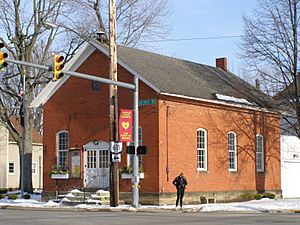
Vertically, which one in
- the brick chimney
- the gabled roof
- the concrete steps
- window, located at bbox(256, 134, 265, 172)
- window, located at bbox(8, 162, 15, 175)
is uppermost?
the brick chimney

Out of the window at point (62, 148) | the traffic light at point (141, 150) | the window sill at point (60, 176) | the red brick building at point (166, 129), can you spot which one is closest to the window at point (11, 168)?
the red brick building at point (166, 129)

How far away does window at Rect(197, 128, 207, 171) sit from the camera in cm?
3284

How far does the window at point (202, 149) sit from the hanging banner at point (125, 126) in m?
5.92

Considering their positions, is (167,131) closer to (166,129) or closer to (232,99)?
(166,129)

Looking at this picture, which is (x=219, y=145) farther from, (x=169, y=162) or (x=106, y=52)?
(x=106, y=52)

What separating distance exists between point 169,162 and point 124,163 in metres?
2.67

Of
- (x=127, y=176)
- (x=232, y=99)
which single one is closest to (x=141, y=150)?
(x=127, y=176)

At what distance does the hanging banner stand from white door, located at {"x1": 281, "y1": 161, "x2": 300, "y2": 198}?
15656 mm

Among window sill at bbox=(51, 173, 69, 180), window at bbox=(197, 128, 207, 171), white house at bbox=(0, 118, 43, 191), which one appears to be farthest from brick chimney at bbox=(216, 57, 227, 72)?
white house at bbox=(0, 118, 43, 191)

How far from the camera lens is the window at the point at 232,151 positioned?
35.2 metres

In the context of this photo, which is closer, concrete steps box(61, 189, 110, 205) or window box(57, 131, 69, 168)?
concrete steps box(61, 189, 110, 205)

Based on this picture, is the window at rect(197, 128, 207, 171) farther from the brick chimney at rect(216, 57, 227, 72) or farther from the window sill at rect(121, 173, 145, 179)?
the brick chimney at rect(216, 57, 227, 72)

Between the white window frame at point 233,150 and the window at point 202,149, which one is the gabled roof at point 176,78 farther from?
the white window frame at point 233,150

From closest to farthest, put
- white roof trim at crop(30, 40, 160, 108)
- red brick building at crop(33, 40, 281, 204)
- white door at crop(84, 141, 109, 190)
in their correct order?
red brick building at crop(33, 40, 281, 204) < white roof trim at crop(30, 40, 160, 108) < white door at crop(84, 141, 109, 190)
